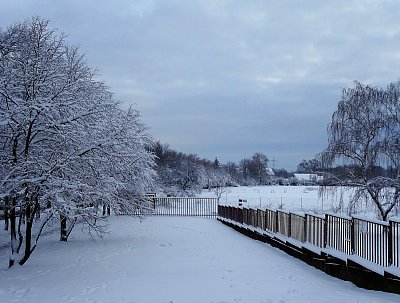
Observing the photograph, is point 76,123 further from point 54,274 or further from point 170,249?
point 170,249

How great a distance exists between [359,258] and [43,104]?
780 centimetres

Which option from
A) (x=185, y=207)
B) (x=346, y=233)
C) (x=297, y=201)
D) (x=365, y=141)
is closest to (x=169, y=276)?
(x=346, y=233)

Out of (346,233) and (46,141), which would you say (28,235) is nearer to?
(46,141)

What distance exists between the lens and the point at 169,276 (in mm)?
10227

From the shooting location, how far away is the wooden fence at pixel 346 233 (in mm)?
8977

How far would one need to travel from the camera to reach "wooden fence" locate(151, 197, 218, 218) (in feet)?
113

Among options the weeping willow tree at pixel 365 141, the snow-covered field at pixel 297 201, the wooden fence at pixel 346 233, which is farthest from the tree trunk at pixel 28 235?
the weeping willow tree at pixel 365 141

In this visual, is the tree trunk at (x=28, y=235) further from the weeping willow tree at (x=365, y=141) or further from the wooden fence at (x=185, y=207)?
the wooden fence at (x=185, y=207)

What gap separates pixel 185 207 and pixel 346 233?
26.7 m

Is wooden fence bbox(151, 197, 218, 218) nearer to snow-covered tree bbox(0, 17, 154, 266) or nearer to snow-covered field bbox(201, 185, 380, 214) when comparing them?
snow-covered field bbox(201, 185, 380, 214)

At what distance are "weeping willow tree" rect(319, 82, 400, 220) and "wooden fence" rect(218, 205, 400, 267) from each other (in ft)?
31.6

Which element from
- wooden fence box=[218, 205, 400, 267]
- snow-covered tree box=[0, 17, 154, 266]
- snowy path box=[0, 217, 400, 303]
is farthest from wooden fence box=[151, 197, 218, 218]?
snow-covered tree box=[0, 17, 154, 266]

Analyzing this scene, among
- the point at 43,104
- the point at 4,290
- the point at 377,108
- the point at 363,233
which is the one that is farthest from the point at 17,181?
the point at 377,108

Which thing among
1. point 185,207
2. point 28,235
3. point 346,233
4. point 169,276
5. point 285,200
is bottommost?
point 285,200
